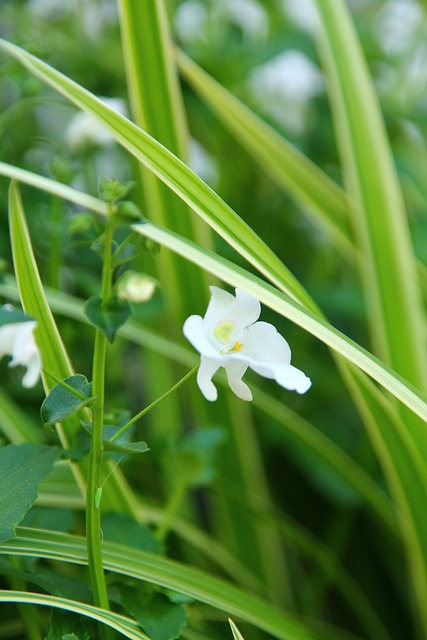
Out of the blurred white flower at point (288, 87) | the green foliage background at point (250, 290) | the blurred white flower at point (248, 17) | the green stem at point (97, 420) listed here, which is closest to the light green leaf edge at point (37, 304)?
the green foliage background at point (250, 290)

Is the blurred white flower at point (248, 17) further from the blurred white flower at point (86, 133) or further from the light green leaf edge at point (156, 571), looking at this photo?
the light green leaf edge at point (156, 571)

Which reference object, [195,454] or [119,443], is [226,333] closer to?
[119,443]

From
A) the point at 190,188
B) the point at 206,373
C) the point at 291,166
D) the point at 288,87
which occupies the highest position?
the point at 288,87

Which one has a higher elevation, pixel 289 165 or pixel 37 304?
pixel 289 165

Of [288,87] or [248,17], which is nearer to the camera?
[288,87]

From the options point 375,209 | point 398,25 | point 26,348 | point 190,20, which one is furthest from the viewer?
point 398,25

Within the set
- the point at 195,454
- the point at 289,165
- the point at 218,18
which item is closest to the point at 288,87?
the point at 218,18

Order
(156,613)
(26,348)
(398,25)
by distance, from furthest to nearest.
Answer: (398,25)
(156,613)
(26,348)

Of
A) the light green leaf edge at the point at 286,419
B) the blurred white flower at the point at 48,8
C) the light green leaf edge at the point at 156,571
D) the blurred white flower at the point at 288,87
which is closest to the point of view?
the light green leaf edge at the point at 156,571
